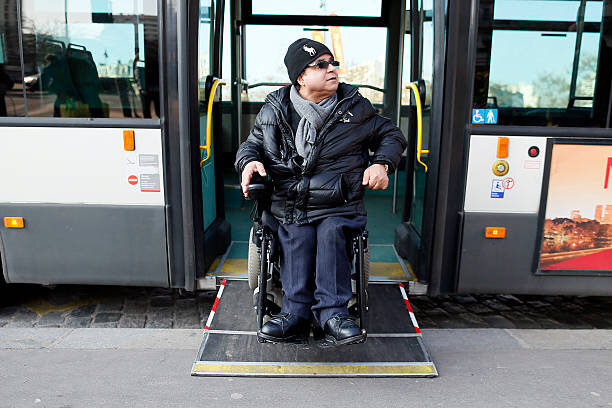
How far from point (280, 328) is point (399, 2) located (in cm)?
463

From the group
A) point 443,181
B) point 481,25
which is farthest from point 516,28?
point 443,181

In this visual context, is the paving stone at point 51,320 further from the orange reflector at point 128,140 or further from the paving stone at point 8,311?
the orange reflector at point 128,140

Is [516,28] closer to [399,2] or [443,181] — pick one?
[443,181]

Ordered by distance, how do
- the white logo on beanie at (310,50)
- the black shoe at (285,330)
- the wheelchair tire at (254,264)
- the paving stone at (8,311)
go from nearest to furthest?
the black shoe at (285,330), the white logo on beanie at (310,50), the wheelchair tire at (254,264), the paving stone at (8,311)

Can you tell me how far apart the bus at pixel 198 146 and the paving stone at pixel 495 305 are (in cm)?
60

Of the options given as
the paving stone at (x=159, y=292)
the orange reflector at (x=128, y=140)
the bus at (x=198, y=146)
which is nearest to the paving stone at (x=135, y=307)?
the paving stone at (x=159, y=292)

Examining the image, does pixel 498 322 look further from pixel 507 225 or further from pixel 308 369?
pixel 308 369

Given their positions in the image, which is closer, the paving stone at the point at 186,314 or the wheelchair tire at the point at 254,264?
the wheelchair tire at the point at 254,264

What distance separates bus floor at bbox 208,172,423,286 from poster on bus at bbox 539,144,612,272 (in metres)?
0.97

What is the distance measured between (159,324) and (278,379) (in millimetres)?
1235

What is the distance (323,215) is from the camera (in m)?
2.92

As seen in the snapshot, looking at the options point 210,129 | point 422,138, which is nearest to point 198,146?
point 210,129

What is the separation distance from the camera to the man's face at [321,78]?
2857mm

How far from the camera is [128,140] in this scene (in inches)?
129
